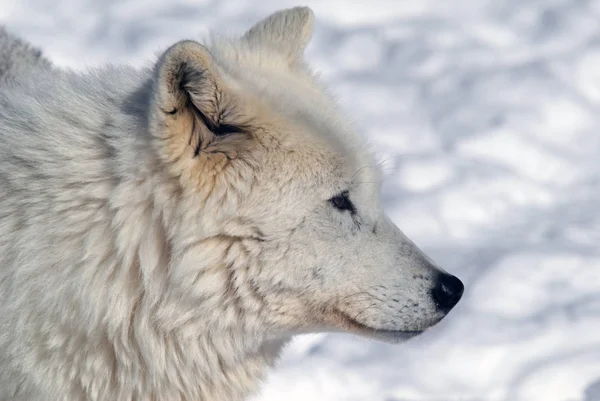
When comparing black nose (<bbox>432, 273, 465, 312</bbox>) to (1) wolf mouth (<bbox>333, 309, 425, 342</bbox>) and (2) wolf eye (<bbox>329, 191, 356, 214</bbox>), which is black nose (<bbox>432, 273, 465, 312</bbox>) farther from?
(2) wolf eye (<bbox>329, 191, 356, 214</bbox>)

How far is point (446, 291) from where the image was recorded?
3.32 metres

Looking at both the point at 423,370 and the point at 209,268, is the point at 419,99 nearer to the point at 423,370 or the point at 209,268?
the point at 423,370

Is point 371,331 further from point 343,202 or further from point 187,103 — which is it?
point 187,103

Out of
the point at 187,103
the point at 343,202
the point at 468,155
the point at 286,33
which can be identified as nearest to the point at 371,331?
the point at 343,202

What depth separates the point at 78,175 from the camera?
306cm

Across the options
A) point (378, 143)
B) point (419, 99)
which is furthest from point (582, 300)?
point (419, 99)

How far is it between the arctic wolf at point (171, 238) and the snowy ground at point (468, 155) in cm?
106

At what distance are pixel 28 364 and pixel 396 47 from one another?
5.01 m

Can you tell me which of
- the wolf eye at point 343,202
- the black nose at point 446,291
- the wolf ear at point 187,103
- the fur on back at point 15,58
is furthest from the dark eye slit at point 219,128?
the fur on back at point 15,58

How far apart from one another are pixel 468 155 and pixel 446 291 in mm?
3058

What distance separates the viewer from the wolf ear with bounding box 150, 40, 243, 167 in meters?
2.85

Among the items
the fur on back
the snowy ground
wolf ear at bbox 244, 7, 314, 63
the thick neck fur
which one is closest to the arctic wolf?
the thick neck fur

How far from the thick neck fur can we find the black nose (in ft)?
2.20

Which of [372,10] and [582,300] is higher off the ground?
[372,10]
